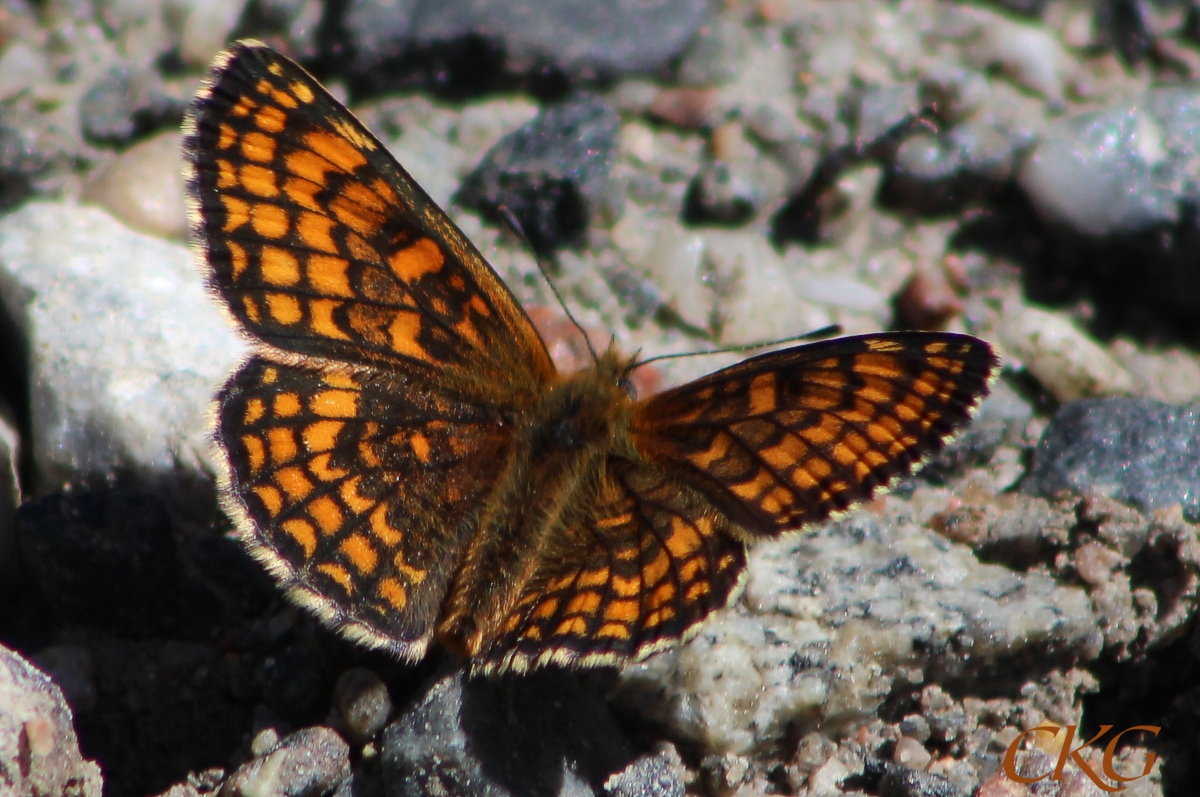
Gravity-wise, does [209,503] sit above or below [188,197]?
below

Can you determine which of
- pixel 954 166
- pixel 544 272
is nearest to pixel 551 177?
pixel 544 272

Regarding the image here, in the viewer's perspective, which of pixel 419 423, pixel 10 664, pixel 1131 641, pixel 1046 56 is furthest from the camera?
pixel 1046 56

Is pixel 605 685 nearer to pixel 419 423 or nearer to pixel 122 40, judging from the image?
pixel 419 423

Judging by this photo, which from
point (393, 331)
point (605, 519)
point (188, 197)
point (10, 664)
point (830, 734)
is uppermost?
point (188, 197)

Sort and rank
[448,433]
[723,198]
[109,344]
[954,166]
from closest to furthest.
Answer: [448,433]
[109,344]
[723,198]
[954,166]

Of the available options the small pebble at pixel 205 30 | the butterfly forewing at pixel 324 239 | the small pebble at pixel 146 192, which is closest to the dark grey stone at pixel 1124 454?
the butterfly forewing at pixel 324 239

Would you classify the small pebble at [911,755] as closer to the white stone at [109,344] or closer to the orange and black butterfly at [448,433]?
the orange and black butterfly at [448,433]

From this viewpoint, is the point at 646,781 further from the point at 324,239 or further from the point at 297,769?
the point at 324,239

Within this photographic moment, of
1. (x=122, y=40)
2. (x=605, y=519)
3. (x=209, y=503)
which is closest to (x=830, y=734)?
(x=605, y=519)
